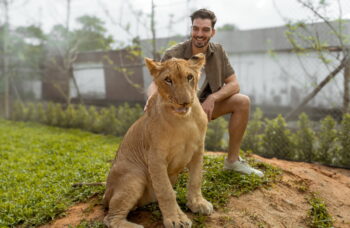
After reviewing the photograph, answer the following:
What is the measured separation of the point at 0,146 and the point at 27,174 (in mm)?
2797

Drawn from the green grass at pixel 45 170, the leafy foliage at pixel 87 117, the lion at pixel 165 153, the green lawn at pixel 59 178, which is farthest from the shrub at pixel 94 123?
the lion at pixel 165 153

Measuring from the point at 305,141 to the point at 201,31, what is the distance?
11.5ft

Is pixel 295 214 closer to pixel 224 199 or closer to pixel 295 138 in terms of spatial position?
pixel 224 199

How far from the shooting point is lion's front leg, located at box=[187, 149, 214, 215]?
323 centimetres

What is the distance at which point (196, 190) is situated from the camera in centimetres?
328

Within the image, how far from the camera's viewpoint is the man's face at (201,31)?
3965 mm

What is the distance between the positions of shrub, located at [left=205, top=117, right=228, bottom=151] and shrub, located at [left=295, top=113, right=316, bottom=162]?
1.64 m

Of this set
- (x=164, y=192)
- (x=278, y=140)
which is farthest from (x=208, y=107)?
(x=278, y=140)

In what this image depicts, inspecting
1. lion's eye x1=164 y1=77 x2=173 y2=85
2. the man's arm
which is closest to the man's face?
the man's arm

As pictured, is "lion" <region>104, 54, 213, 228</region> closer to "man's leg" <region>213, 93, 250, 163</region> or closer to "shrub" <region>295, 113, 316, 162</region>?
"man's leg" <region>213, 93, 250, 163</region>

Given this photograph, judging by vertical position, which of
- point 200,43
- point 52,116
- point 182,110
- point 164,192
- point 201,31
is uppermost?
point 201,31

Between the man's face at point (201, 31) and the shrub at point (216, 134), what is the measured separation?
3.57 m

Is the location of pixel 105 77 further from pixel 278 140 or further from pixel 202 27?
pixel 202 27

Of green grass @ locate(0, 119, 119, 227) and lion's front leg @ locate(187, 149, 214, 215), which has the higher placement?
lion's front leg @ locate(187, 149, 214, 215)
